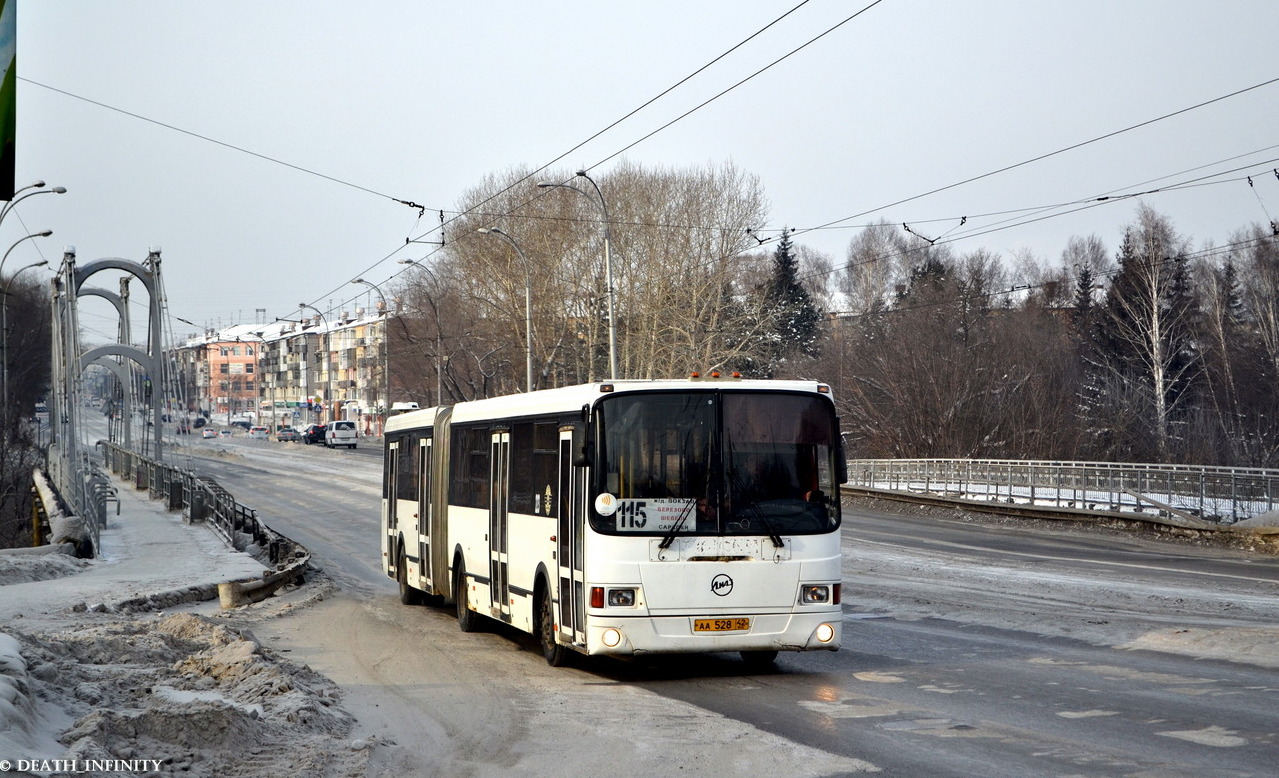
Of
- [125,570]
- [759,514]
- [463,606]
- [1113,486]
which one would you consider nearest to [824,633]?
[759,514]

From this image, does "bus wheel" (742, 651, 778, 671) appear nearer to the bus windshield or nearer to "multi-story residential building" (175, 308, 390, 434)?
the bus windshield

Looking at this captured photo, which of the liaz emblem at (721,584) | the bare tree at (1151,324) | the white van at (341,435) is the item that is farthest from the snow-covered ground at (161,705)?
the white van at (341,435)

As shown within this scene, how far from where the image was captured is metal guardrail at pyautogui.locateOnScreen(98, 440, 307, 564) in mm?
27711

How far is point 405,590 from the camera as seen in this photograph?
1922 cm

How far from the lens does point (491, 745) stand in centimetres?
866

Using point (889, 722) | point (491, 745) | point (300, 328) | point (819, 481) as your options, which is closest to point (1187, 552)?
point (819, 481)

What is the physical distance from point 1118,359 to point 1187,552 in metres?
38.4

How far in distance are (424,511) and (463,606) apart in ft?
8.60

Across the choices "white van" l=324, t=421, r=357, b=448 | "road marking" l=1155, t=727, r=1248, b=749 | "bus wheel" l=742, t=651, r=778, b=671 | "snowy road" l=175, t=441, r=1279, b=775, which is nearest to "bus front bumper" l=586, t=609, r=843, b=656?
"snowy road" l=175, t=441, r=1279, b=775

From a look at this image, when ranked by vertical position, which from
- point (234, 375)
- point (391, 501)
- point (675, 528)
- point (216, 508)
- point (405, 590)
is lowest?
point (405, 590)

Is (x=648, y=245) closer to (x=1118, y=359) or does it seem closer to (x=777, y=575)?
(x=1118, y=359)

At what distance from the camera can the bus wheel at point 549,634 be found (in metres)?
12.2

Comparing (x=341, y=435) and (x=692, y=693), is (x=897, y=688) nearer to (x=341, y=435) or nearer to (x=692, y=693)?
(x=692, y=693)

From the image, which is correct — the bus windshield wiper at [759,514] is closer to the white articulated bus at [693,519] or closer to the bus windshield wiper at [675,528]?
the white articulated bus at [693,519]
